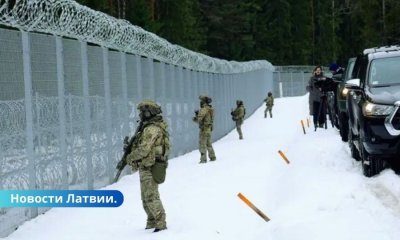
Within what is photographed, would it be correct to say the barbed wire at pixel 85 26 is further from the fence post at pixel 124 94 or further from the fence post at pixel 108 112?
the fence post at pixel 108 112

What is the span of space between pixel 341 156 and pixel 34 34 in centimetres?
587

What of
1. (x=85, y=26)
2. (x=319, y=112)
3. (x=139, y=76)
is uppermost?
(x=85, y=26)

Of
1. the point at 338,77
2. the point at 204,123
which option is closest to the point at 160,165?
the point at 204,123

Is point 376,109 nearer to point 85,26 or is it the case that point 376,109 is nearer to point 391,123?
point 391,123

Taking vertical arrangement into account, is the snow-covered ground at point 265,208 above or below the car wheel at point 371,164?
below

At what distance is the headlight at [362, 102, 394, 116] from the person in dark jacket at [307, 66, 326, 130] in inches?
385

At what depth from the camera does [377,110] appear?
8984 millimetres

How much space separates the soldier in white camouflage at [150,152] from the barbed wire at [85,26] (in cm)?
211

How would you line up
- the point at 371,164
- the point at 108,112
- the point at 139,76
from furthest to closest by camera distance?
the point at 139,76, the point at 108,112, the point at 371,164

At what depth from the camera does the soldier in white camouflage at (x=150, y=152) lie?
781 cm

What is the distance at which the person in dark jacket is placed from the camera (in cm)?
1898

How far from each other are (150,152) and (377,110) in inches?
127

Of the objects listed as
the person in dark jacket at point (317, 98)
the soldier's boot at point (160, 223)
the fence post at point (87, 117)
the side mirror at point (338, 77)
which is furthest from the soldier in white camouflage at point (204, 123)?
the soldier's boot at point (160, 223)

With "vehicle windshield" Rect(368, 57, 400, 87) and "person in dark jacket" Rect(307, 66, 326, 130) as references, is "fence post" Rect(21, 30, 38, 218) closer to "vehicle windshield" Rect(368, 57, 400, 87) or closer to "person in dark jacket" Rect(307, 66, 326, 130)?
"vehicle windshield" Rect(368, 57, 400, 87)
